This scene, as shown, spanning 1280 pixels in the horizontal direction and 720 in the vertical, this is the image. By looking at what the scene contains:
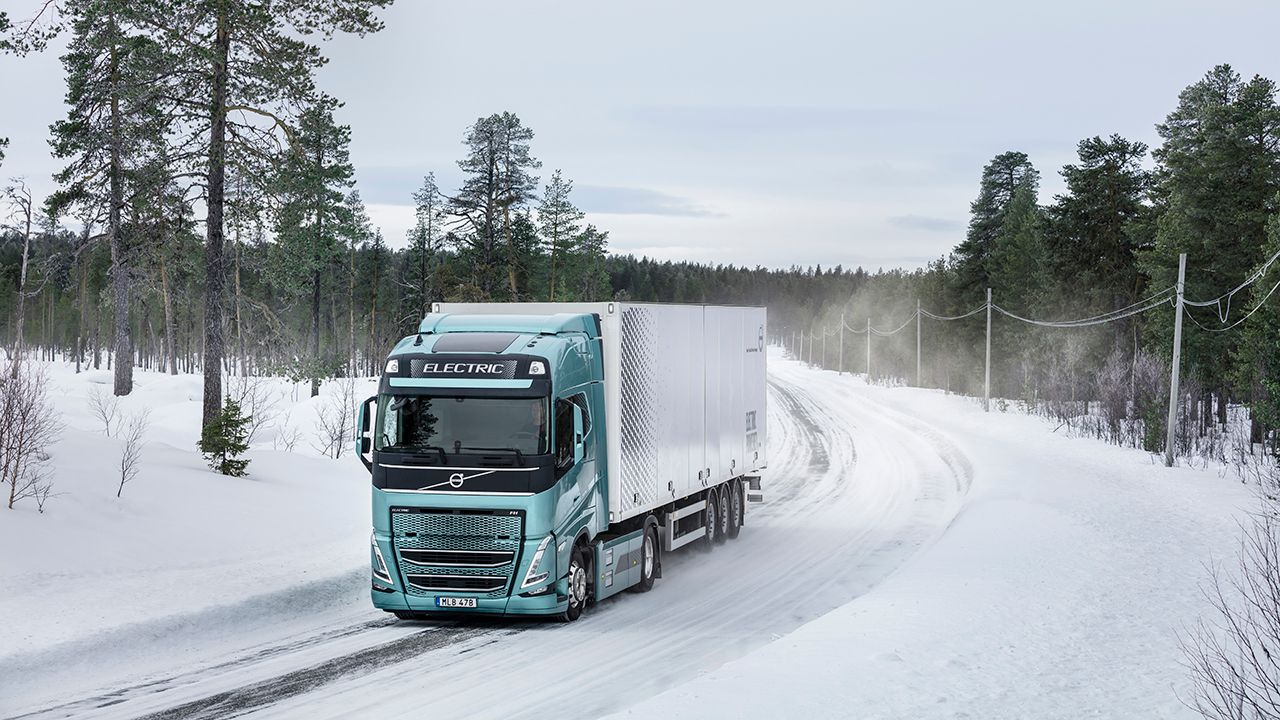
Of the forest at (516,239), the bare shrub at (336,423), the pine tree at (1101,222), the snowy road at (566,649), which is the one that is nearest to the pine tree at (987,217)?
the forest at (516,239)

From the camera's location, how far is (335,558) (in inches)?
666

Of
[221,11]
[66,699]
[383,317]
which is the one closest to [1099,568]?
[66,699]

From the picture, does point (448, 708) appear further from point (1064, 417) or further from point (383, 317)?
point (383, 317)

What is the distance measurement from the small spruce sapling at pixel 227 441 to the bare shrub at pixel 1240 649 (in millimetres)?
16254

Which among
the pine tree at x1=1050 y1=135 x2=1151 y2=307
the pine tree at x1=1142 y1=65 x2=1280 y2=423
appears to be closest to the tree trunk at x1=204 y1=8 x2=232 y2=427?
the pine tree at x1=1142 y1=65 x2=1280 y2=423

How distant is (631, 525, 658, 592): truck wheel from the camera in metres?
15.9

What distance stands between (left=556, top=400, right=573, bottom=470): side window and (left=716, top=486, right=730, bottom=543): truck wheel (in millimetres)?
6915

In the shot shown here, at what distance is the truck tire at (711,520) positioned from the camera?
19.3 metres

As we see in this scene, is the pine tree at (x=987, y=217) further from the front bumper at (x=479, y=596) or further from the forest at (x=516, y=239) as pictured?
the front bumper at (x=479, y=596)

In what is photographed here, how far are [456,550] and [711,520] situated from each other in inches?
292

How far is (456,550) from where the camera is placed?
13.0 metres

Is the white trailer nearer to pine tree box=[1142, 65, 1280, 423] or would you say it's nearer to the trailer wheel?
the trailer wheel

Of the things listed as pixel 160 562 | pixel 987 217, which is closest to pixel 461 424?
pixel 160 562

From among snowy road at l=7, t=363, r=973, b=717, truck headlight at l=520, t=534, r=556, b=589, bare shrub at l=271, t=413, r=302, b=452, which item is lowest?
bare shrub at l=271, t=413, r=302, b=452
